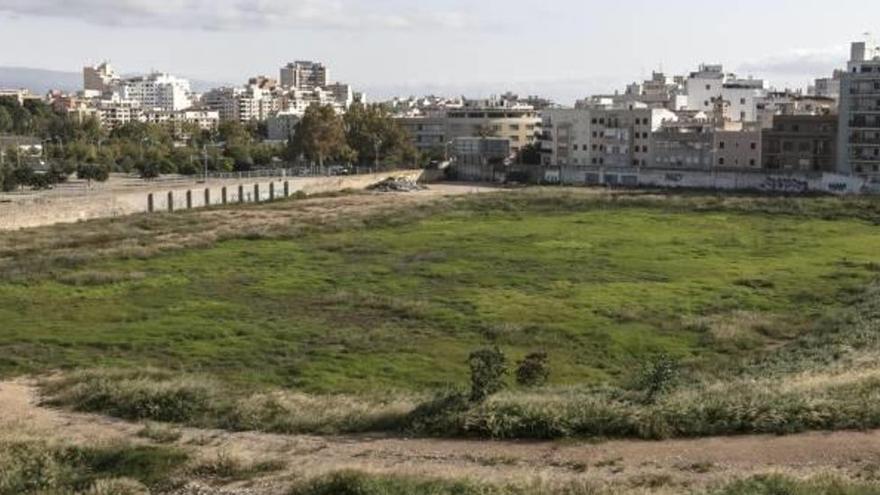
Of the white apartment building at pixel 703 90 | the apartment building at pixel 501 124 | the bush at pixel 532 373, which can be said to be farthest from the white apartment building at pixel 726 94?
the bush at pixel 532 373

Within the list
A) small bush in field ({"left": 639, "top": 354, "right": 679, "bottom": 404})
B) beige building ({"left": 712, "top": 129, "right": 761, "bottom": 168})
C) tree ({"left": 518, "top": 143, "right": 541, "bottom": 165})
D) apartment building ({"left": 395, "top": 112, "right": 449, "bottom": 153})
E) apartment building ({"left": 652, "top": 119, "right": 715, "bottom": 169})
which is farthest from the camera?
apartment building ({"left": 395, "top": 112, "right": 449, "bottom": 153})

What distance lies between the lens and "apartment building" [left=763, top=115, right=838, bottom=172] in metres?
91.4

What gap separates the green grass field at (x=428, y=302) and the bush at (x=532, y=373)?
1.36m

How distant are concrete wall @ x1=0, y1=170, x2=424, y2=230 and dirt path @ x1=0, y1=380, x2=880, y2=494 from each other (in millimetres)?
46969

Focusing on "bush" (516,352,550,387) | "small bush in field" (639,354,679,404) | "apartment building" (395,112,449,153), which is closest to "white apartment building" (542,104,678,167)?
"apartment building" (395,112,449,153)

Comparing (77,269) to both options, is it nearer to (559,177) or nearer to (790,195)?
(790,195)

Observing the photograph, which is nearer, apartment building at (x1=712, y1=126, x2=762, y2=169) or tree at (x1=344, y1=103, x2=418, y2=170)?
apartment building at (x1=712, y1=126, x2=762, y2=169)

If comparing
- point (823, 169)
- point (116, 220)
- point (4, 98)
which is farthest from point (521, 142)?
point (4, 98)

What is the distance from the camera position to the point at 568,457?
655 inches

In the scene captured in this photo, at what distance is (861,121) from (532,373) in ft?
230

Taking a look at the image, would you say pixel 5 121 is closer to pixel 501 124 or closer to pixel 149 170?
pixel 149 170

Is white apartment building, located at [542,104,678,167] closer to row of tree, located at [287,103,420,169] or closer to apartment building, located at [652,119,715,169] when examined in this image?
apartment building, located at [652,119,715,169]

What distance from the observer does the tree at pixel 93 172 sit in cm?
9244

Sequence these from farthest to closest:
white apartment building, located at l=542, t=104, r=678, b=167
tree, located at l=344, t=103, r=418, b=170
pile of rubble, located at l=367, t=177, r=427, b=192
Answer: tree, located at l=344, t=103, r=418, b=170
white apartment building, located at l=542, t=104, r=678, b=167
pile of rubble, located at l=367, t=177, r=427, b=192
